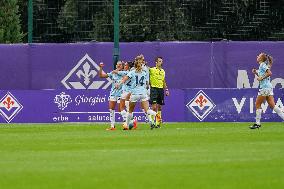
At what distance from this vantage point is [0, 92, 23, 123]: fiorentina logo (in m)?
33.8

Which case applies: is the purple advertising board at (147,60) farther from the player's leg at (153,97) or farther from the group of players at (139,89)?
the group of players at (139,89)

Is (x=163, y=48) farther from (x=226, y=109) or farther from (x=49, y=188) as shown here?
(x=49, y=188)

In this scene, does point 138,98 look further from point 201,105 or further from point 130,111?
point 201,105

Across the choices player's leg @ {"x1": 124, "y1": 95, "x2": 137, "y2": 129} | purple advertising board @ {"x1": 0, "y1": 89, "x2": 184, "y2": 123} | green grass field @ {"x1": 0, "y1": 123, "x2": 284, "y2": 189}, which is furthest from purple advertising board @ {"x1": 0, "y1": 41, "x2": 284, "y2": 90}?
green grass field @ {"x1": 0, "y1": 123, "x2": 284, "y2": 189}

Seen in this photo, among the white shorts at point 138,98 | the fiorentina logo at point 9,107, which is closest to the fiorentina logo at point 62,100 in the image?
the fiorentina logo at point 9,107

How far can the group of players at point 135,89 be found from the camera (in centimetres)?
2806

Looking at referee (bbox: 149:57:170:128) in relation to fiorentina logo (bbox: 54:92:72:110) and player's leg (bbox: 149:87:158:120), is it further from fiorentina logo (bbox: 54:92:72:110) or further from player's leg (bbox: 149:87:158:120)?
fiorentina logo (bbox: 54:92:72:110)

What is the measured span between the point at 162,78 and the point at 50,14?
91.8 feet

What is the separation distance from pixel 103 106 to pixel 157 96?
11.1ft

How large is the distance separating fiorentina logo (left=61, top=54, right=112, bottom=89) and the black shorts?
5014 mm

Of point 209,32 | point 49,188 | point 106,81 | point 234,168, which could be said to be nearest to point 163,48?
point 106,81

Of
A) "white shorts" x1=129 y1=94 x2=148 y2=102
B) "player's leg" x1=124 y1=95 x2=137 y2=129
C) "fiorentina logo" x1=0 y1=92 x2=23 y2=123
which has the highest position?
"white shorts" x1=129 y1=94 x2=148 y2=102

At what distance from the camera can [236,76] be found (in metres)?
35.9

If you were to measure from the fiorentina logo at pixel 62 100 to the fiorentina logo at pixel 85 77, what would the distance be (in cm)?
206
